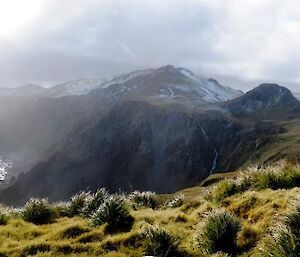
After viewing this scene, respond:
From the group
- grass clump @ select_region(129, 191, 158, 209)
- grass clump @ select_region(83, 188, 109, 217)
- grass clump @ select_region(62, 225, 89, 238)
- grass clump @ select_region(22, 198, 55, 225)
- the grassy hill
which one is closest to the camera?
the grassy hill

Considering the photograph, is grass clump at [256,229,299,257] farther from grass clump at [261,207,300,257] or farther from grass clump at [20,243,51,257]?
grass clump at [20,243,51,257]

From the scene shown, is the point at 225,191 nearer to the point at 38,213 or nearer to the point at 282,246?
the point at 38,213

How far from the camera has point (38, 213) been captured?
20.0 meters

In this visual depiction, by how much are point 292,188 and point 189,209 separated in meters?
4.31

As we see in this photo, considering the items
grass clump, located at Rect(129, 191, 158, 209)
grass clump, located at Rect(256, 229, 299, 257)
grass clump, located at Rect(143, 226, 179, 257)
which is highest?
grass clump, located at Rect(256, 229, 299, 257)

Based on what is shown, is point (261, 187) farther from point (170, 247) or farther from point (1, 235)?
point (1, 235)

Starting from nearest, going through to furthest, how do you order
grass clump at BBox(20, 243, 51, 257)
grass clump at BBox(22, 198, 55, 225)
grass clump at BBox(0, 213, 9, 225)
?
grass clump at BBox(20, 243, 51, 257) < grass clump at BBox(0, 213, 9, 225) < grass clump at BBox(22, 198, 55, 225)

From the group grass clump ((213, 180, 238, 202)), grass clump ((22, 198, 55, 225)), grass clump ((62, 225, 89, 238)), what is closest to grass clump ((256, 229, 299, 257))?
grass clump ((62, 225, 89, 238))

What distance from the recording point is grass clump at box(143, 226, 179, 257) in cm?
1305

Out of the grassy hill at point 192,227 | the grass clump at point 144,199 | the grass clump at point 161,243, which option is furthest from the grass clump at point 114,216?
the grass clump at point 144,199

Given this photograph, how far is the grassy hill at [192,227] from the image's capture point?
1290 cm

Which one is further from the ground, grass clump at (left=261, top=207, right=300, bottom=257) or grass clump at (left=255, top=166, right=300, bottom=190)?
grass clump at (left=255, top=166, right=300, bottom=190)

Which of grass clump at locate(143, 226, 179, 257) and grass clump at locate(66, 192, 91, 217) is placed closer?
grass clump at locate(143, 226, 179, 257)

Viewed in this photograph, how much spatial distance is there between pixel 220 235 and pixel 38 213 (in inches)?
366
